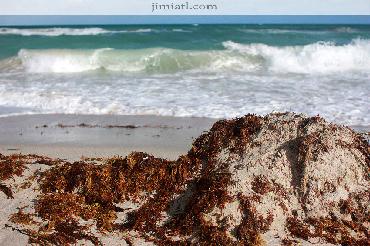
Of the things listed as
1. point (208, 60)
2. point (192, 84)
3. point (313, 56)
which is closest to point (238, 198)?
point (192, 84)

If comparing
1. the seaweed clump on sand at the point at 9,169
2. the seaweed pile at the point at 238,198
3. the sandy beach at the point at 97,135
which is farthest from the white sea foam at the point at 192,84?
the seaweed pile at the point at 238,198

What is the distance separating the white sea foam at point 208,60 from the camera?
631 inches

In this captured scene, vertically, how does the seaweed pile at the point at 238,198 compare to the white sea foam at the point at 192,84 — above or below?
above

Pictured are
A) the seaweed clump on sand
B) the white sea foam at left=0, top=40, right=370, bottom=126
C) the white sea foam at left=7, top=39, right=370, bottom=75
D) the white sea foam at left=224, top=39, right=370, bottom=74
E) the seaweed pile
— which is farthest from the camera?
the white sea foam at left=224, top=39, right=370, bottom=74

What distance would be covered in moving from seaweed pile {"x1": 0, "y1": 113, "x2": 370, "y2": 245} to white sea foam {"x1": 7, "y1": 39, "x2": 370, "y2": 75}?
36.0 feet

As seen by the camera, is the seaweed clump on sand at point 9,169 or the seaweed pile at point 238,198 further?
the seaweed clump on sand at point 9,169

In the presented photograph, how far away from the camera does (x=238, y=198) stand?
3418 mm

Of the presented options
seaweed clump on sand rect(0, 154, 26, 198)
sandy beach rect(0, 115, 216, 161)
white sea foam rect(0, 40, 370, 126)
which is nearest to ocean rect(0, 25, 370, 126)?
white sea foam rect(0, 40, 370, 126)

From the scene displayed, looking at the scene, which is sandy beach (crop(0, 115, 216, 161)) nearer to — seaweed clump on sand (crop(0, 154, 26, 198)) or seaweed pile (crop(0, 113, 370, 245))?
seaweed clump on sand (crop(0, 154, 26, 198))

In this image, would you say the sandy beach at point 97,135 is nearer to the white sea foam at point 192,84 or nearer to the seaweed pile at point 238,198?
the white sea foam at point 192,84

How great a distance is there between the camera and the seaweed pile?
11.0ft

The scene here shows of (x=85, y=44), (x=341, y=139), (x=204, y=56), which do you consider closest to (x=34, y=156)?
(x=341, y=139)

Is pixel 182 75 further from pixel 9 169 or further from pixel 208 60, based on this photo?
pixel 9 169

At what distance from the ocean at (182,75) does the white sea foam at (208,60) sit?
0.04m
